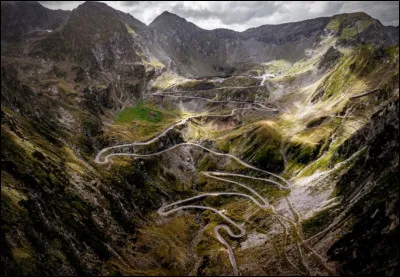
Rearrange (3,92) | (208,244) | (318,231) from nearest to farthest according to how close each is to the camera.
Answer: (318,231) → (208,244) → (3,92)

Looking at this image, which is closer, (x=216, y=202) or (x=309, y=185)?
(x=309, y=185)

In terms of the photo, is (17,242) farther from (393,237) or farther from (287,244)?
(393,237)

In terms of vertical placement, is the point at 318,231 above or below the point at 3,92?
below

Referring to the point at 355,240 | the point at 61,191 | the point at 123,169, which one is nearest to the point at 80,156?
the point at 123,169

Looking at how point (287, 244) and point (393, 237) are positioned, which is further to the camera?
point (287, 244)

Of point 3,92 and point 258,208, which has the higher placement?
point 3,92

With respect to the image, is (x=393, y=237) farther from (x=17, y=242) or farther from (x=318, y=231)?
(x=17, y=242)

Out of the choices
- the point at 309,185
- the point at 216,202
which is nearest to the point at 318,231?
the point at 309,185

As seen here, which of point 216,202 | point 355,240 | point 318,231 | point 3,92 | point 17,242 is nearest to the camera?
point 17,242

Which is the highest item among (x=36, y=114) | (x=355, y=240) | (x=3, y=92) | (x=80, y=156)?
(x=3, y=92)
